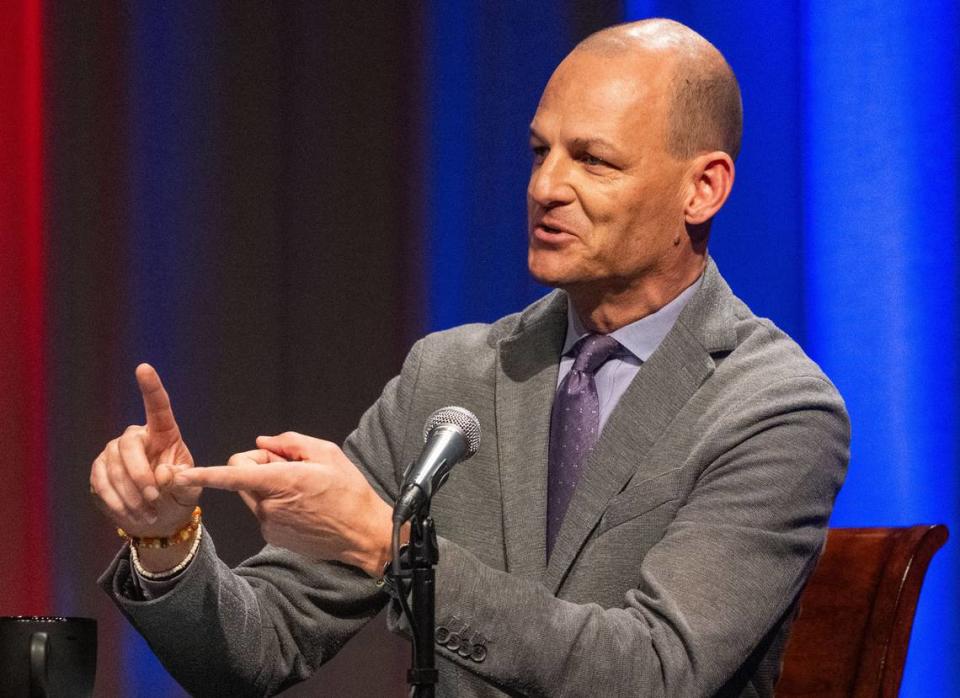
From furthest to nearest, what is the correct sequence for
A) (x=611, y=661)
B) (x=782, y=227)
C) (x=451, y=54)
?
(x=451, y=54) < (x=782, y=227) < (x=611, y=661)

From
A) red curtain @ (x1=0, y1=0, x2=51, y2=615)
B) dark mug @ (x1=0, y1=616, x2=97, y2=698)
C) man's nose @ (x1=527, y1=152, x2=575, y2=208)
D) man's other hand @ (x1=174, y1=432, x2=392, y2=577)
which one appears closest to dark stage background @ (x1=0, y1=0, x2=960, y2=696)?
red curtain @ (x1=0, y1=0, x2=51, y2=615)

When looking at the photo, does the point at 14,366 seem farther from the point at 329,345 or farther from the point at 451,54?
the point at 451,54

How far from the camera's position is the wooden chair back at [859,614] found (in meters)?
2.07

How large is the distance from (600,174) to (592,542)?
0.49 meters

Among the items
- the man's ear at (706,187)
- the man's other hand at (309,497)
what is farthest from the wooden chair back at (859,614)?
the man's other hand at (309,497)

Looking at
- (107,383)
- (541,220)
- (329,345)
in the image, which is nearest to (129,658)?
(107,383)

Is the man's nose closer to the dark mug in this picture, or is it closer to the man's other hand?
the man's other hand

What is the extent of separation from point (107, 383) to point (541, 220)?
130cm

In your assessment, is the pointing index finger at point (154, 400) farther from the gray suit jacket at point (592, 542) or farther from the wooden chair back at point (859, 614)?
the wooden chair back at point (859, 614)

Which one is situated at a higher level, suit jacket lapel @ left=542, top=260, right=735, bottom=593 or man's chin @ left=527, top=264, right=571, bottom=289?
man's chin @ left=527, top=264, right=571, bottom=289

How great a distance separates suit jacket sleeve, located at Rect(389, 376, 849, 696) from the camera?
1585mm

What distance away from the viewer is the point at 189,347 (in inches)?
119

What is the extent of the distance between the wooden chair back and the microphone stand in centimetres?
89

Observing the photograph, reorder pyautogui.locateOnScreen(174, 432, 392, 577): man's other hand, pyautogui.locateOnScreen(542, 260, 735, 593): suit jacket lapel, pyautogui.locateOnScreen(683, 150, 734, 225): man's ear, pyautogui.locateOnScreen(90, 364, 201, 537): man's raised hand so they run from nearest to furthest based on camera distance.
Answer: pyautogui.locateOnScreen(174, 432, 392, 577): man's other hand, pyautogui.locateOnScreen(90, 364, 201, 537): man's raised hand, pyautogui.locateOnScreen(542, 260, 735, 593): suit jacket lapel, pyautogui.locateOnScreen(683, 150, 734, 225): man's ear
